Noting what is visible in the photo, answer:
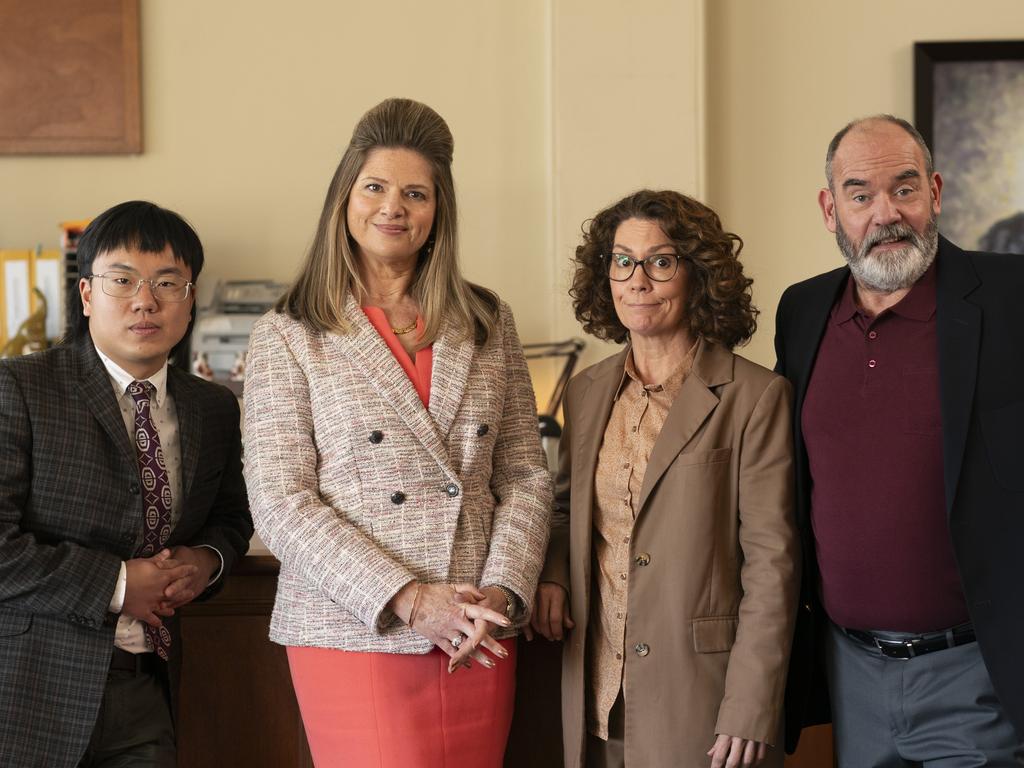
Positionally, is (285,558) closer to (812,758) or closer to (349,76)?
(812,758)

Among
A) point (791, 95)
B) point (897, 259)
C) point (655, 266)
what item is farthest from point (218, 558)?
point (791, 95)

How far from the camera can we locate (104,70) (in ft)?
13.9

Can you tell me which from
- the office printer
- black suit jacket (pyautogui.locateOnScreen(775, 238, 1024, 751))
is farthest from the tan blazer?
the office printer

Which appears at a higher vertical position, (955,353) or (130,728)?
(955,353)

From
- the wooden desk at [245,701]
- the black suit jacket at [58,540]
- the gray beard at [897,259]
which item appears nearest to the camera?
the black suit jacket at [58,540]

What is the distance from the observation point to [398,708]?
180cm

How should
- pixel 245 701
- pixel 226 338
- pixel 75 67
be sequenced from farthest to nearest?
pixel 75 67 < pixel 226 338 < pixel 245 701

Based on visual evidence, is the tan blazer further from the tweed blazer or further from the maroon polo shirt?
the tweed blazer

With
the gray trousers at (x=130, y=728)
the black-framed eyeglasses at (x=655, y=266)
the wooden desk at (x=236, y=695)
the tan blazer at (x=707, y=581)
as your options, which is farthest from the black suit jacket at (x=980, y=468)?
the gray trousers at (x=130, y=728)

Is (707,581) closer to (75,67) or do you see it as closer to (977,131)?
(977,131)

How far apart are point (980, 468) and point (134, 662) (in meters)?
1.34

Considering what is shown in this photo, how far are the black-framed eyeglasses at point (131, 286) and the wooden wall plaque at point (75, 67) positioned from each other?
8.37 ft

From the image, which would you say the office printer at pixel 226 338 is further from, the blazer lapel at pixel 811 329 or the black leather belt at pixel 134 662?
the blazer lapel at pixel 811 329

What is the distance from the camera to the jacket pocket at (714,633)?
1827 mm
